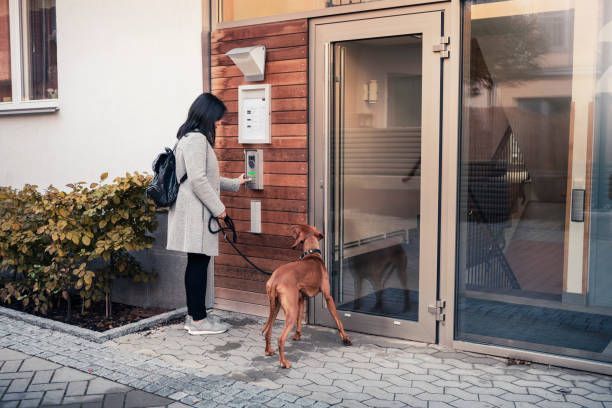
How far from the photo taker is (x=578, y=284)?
17.1 ft

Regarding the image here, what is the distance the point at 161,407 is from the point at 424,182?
8.57 ft

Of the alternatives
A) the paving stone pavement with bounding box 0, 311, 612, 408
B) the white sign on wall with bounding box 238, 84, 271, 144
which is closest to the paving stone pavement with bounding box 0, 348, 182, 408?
the paving stone pavement with bounding box 0, 311, 612, 408

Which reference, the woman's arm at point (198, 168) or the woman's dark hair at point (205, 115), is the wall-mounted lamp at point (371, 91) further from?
the woman's arm at point (198, 168)

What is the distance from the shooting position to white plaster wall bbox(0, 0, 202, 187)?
23.3 ft

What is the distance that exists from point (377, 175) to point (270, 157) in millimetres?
1047

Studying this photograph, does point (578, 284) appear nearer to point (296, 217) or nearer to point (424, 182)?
point (424, 182)

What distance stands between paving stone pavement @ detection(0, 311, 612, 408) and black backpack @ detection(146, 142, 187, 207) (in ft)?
3.82

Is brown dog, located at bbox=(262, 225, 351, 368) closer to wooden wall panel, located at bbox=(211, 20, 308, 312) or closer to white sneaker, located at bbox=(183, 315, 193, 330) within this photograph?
wooden wall panel, located at bbox=(211, 20, 308, 312)

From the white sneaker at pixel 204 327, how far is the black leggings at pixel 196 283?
0.16ft

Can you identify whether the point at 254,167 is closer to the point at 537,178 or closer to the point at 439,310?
the point at 439,310

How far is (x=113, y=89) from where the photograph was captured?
7695mm

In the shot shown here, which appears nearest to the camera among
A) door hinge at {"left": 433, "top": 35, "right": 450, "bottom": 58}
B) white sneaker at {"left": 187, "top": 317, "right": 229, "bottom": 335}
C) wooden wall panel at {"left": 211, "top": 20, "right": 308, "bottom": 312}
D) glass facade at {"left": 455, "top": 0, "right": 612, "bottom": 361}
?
glass facade at {"left": 455, "top": 0, "right": 612, "bottom": 361}

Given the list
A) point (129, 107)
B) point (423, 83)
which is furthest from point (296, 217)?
point (129, 107)

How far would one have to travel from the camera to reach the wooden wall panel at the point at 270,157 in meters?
6.34
